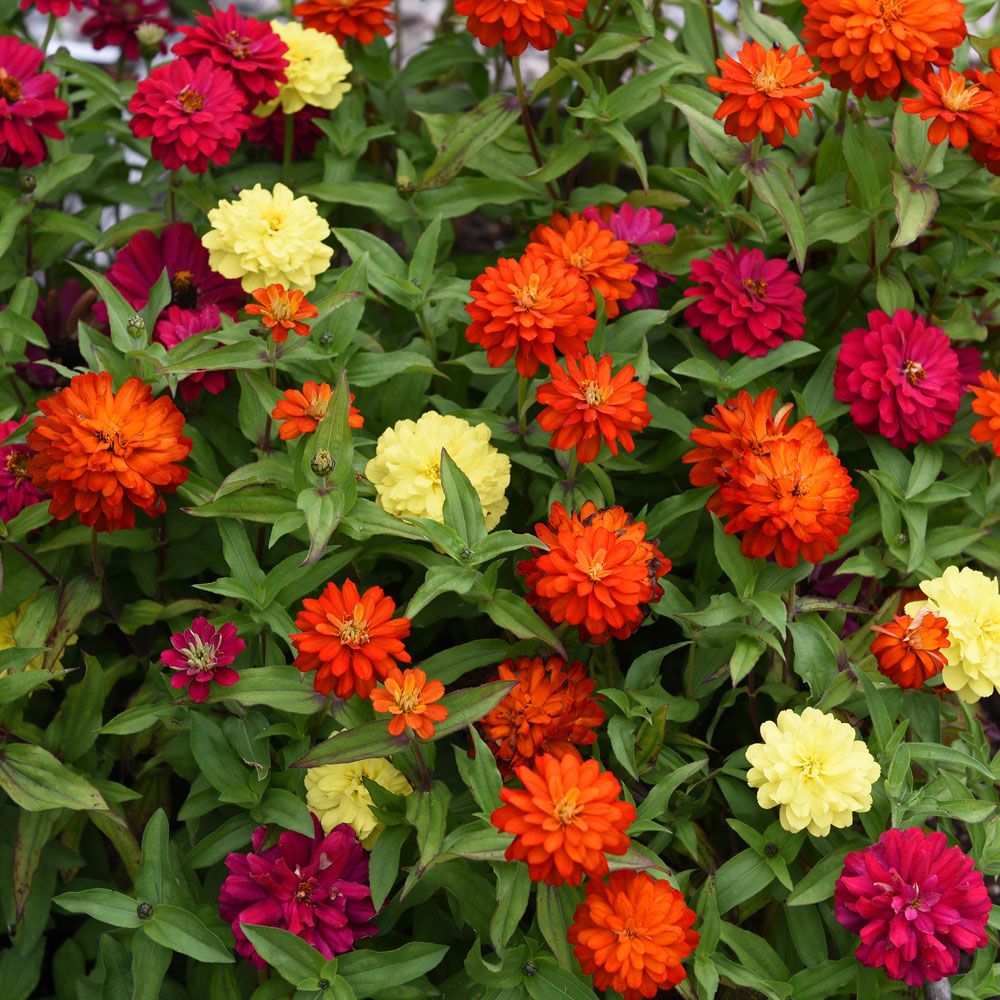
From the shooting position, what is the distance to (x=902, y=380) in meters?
1.79

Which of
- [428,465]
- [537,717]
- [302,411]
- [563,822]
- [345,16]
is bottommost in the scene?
[537,717]

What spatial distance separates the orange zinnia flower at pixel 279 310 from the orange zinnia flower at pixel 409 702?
507 millimetres

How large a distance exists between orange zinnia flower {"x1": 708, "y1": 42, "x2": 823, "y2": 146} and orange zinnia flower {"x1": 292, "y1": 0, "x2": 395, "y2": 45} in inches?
25.8

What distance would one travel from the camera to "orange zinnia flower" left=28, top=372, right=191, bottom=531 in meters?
1.51

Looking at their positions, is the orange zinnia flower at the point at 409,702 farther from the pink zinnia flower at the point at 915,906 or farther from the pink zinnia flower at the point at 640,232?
the pink zinnia flower at the point at 640,232

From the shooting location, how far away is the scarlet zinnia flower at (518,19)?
68.6 inches

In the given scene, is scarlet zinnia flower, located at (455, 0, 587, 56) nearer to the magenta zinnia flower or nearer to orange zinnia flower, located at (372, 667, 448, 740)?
orange zinnia flower, located at (372, 667, 448, 740)

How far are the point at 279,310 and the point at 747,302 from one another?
688 mm

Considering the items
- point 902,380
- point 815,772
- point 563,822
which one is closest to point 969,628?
point 815,772

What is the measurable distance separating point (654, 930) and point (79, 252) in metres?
1.74

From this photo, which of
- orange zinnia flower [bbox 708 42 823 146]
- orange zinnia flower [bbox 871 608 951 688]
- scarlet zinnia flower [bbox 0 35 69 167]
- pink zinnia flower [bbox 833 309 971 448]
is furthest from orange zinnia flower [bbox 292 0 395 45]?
orange zinnia flower [bbox 871 608 951 688]

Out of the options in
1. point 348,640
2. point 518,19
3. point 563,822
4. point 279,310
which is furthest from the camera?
point 518,19

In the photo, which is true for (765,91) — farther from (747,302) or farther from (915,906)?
(915,906)

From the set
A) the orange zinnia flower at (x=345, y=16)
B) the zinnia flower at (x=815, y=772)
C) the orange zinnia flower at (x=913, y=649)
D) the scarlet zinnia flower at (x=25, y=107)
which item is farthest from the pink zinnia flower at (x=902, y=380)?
the scarlet zinnia flower at (x=25, y=107)
